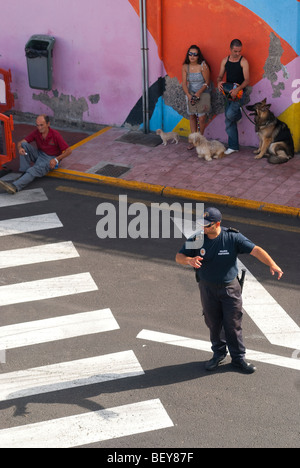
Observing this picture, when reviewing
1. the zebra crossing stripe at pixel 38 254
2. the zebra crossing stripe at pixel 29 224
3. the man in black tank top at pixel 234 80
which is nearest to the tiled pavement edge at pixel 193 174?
the man in black tank top at pixel 234 80

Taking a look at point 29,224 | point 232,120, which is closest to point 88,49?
point 232,120

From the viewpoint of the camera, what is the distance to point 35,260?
11.7m

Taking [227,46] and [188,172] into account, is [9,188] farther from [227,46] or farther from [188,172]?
[227,46]

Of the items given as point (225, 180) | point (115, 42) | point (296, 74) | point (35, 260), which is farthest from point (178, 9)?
point (35, 260)

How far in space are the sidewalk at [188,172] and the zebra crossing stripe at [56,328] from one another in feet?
14.1

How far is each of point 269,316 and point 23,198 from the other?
19.0 feet

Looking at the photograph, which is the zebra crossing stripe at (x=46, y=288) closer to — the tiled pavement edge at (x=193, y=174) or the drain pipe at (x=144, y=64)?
the tiled pavement edge at (x=193, y=174)

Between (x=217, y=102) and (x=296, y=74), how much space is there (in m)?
1.80

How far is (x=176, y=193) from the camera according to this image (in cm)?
1381

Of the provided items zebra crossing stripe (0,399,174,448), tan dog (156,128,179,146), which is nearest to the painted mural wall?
tan dog (156,128,179,146)

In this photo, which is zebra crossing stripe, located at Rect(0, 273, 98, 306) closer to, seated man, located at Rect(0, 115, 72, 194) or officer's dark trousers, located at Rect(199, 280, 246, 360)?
officer's dark trousers, located at Rect(199, 280, 246, 360)

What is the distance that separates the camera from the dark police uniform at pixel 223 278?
27.5 ft

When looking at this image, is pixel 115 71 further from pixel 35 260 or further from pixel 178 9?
pixel 35 260

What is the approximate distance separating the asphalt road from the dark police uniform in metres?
0.69
